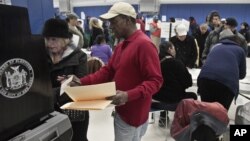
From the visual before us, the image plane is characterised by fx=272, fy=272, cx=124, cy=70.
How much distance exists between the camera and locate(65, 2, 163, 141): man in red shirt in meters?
1.62

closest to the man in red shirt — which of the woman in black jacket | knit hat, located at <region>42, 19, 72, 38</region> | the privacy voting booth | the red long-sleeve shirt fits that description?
the red long-sleeve shirt

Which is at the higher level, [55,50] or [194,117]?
[55,50]

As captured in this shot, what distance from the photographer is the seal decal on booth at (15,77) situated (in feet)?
2.71

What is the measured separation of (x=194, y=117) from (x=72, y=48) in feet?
3.50

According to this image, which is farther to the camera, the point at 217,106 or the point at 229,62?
the point at 229,62

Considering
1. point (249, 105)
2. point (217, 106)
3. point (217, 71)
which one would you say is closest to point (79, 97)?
point (217, 106)

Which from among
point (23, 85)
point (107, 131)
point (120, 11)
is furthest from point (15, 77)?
point (107, 131)

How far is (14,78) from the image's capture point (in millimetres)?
854

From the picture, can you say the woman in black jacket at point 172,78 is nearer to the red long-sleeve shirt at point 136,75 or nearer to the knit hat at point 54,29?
the red long-sleeve shirt at point 136,75

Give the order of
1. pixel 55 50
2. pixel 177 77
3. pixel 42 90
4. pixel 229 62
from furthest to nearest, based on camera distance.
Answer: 1. pixel 177 77
2. pixel 229 62
3. pixel 55 50
4. pixel 42 90

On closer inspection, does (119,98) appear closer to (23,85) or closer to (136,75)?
(136,75)

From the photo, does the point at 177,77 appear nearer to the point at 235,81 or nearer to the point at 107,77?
the point at 235,81

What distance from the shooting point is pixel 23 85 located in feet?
2.92

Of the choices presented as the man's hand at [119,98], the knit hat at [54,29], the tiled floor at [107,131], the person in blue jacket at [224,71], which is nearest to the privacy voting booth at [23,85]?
the man's hand at [119,98]
